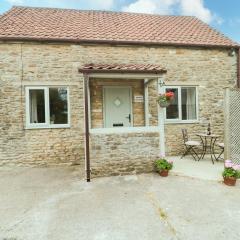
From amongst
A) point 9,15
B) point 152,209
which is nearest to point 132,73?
point 152,209

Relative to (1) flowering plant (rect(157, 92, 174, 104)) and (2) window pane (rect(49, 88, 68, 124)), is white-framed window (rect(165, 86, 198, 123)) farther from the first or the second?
(2) window pane (rect(49, 88, 68, 124))

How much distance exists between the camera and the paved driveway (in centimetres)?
445

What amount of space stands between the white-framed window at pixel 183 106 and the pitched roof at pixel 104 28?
179cm

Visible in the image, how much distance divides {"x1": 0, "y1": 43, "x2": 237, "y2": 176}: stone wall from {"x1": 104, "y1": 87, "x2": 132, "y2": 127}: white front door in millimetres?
924

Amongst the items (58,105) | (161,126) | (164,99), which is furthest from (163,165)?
(58,105)

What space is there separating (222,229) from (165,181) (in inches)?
107

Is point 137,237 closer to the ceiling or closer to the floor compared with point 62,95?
closer to the floor

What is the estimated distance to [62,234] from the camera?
4.41m

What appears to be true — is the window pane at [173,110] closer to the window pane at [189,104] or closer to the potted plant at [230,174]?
the window pane at [189,104]

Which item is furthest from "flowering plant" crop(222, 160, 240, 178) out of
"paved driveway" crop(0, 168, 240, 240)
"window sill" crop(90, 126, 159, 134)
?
"window sill" crop(90, 126, 159, 134)

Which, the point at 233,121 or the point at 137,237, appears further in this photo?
the point at 233,121

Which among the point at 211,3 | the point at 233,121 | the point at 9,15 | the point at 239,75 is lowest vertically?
the point at 233,121

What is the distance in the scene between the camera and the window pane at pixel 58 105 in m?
9.62

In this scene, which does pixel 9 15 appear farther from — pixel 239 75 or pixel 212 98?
pixel 239 75
